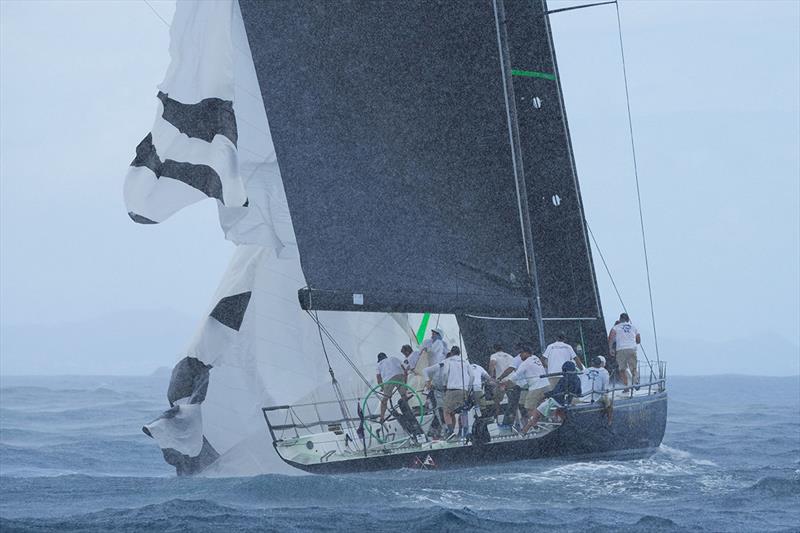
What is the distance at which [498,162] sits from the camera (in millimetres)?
19656

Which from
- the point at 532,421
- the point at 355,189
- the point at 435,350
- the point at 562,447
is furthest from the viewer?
the point at 435,350

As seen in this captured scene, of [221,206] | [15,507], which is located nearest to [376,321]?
[221,206]

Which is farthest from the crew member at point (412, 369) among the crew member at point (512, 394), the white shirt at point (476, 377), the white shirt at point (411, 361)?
the crew member at point (512, 394)

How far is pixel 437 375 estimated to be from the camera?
18234mm

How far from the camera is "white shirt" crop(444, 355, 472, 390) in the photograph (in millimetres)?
17969

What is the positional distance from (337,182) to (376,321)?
5.22 m

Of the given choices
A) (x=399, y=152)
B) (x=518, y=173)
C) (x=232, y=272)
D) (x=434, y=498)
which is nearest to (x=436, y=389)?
(x=434, y=498)

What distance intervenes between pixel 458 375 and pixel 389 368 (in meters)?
1.66

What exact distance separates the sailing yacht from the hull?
0.10 feet

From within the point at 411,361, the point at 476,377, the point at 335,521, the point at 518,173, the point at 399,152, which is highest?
the point at 399,152

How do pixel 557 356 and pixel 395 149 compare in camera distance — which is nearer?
pixel 557 356

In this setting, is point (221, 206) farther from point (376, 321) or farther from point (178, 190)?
point (376, 321)

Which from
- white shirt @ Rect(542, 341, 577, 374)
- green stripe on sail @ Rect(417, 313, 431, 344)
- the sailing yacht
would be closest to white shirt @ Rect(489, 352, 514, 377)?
the sailing yacht

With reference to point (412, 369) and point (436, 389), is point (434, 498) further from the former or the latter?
point (412, 369)
